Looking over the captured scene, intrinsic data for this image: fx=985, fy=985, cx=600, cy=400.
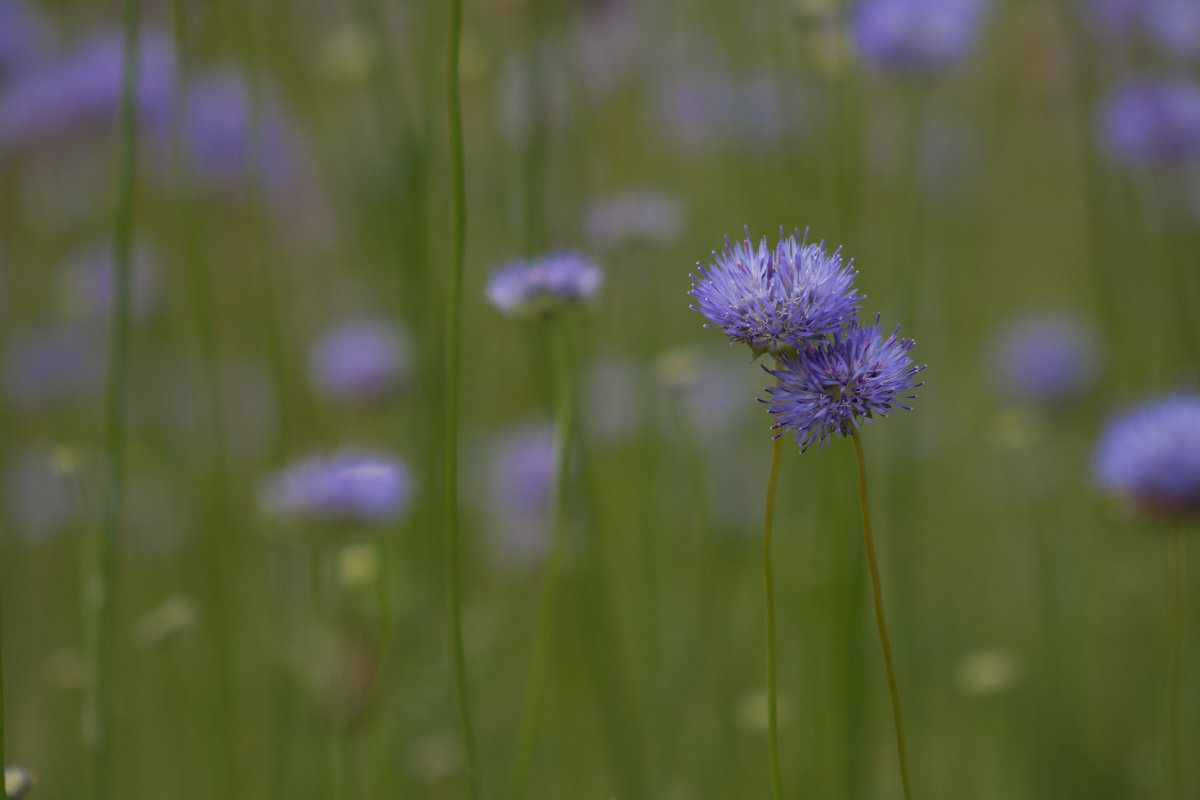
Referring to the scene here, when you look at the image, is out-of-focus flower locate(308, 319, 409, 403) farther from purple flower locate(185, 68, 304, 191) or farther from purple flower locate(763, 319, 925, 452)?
purple flower locate(763, 319, 925, 452)

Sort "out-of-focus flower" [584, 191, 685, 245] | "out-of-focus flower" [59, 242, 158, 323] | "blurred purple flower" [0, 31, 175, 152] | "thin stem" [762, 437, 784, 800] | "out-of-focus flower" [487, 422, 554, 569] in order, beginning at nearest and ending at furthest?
"thin stem" [762, 437, 784, 800]
"out-of-focus flower" [584, 191, 685, 245]
"out-of-focus flower" [487, 422, 554, 569]
"blurred purple flower" [0, 31, 175, 152]
"out-of-focus flower" [59, 242, 158, 323]

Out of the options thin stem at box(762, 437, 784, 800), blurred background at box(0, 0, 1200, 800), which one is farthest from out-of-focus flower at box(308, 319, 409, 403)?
thin stem at box(762, 437, 784, 800)

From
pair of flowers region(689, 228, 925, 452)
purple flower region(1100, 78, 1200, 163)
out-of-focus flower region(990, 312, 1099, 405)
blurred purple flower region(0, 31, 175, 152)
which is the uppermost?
blurred purple flower region(0, 31, 175, 152)

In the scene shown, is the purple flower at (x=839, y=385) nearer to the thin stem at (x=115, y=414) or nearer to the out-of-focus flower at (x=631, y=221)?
the thin stem at (x=115, y=414)

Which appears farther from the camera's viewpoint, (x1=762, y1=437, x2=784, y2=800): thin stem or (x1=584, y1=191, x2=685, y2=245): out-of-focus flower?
(x1=584, y1=191, x2=685, y2=245): out-of-focus flower

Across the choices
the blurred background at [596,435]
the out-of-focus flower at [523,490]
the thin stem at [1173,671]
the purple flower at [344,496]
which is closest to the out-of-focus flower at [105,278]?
Answer: the blurred background at [596,435]

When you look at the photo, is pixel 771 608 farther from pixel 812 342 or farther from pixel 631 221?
pixel 631 221

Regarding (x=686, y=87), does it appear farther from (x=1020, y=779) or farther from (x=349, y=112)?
(x=1020, y=779)
